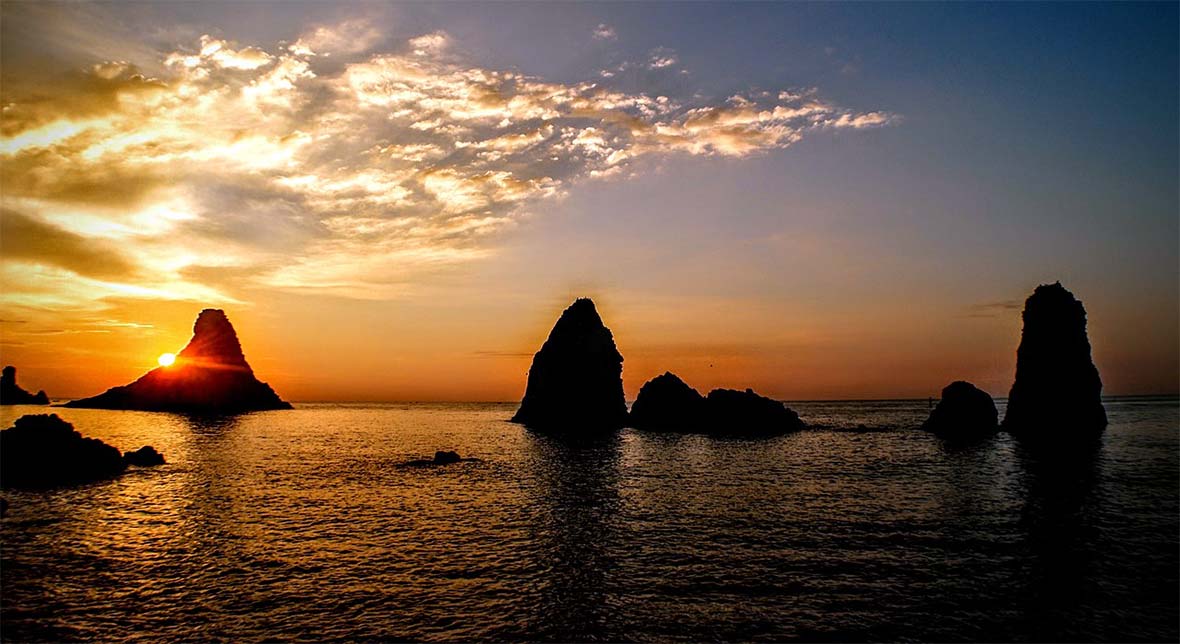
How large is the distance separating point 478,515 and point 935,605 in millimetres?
26310

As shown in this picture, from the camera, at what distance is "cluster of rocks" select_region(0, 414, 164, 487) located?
52219 millimetres

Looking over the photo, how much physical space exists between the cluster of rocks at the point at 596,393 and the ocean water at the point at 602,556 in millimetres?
62037

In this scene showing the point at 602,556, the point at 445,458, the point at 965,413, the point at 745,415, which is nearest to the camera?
the point at 602,556

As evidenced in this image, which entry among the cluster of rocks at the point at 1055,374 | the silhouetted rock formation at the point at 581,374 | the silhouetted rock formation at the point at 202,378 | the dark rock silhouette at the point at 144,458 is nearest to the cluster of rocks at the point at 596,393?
the silhouetted rock formation at the point at 581,374

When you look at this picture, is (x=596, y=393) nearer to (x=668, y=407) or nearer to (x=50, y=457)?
(x=668, y=407)

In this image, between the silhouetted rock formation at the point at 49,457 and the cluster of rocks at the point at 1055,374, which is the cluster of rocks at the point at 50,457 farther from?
the cluster of rocks at the point at 1055,374

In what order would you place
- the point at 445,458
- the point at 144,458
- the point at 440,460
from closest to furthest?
the point at 144,458 → the point at 440,460 → the point at 445,458

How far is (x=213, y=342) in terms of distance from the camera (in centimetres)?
18788

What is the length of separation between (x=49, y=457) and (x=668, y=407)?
316 ft

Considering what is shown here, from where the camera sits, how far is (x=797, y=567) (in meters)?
26.3

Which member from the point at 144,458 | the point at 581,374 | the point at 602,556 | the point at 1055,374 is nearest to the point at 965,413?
the point at 1055,374

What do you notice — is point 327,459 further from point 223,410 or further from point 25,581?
point 223,410

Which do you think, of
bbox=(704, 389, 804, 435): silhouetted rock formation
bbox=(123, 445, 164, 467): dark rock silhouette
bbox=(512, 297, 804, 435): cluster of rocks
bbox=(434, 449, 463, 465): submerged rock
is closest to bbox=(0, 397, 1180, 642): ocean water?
bbox=(123, 445, 164, 467): dark rock silhouette

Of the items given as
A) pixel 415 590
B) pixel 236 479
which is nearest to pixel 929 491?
pixel 415 590
